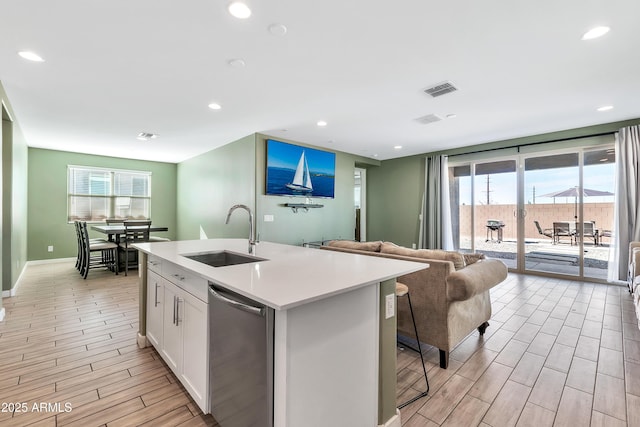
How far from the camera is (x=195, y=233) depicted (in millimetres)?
6941

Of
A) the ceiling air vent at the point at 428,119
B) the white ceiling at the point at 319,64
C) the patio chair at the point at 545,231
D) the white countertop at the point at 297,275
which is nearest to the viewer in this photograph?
the white countertop at the point at 297,275

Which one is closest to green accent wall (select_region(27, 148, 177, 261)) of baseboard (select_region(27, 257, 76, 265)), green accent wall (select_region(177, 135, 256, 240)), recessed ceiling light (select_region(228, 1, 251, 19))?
baseboard (select_region(27, 257, 76, 265))

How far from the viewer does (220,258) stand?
2451 mm

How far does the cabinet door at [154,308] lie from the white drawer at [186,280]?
17 cm

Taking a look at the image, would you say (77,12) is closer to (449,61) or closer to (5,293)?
(449,61)

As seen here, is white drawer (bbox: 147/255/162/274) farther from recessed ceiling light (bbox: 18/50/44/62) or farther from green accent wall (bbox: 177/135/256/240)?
green accent wall (bbox: 177/135/256/240)

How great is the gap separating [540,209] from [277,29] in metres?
5.64

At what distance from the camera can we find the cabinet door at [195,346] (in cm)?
154

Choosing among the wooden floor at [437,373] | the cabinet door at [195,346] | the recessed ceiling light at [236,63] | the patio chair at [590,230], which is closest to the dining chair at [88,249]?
the wooden floor at [437,373]

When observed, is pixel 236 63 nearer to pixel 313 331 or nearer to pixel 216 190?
pixel 313 331

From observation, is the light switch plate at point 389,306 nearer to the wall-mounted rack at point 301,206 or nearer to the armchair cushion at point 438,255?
the armchair cushion at point 438,255

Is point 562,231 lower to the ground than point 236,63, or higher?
lower

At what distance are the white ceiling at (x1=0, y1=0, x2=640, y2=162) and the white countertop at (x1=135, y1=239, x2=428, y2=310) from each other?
67.8 inches

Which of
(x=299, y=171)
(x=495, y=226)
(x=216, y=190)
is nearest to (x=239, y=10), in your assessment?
(x=299, y=171)
